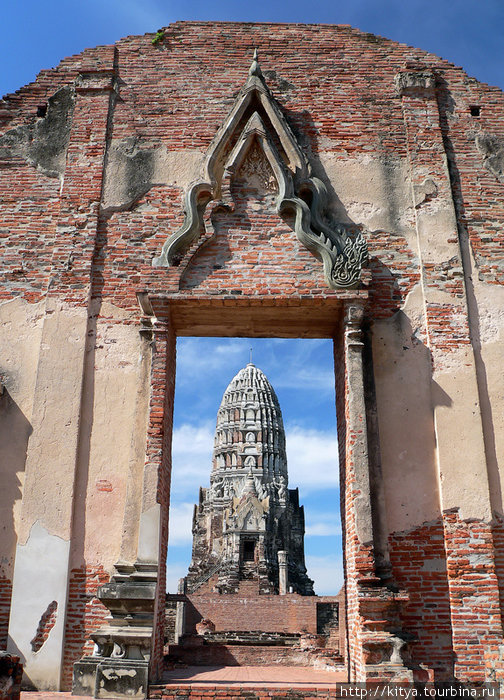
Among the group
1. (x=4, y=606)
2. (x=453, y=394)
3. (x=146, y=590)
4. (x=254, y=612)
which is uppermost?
(x=453, y=394)

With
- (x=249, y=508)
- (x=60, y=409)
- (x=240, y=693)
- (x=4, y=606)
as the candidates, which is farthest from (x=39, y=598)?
(x=249, y=508)

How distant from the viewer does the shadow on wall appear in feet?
24.6

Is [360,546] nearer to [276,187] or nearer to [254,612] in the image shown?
[276,187]

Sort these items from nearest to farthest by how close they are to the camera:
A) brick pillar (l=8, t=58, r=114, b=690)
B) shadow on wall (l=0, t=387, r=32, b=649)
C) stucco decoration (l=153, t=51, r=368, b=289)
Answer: brick pillar (l=8, t=58, r=114, b=690) → shadow on wall (l=0, t=387, r=32, b=649) → stucco decoration (l=153, t=51, r=368, b=289)

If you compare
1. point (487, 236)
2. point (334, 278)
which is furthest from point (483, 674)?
point (487, 236)

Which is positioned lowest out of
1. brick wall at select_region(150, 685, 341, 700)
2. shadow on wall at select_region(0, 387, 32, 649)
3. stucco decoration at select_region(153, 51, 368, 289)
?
brick wall at select_region(150, 685, 341, 700)

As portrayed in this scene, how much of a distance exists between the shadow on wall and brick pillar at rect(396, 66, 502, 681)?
16.5ft

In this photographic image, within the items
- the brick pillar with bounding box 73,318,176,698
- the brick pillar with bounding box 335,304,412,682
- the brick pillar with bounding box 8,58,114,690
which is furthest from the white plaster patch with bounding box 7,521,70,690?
the brick pillar with bounding box 335,304,412,682

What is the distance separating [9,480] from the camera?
792cm

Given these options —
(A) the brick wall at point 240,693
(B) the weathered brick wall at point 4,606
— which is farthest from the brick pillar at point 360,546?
(B) the weathered brick wall at point 4,606

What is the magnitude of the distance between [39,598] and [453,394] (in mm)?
5404

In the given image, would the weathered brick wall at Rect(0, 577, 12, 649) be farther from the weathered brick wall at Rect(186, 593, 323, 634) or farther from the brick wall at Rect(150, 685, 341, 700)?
the weathered brick wall at Rect(186, 593, 323, 634)

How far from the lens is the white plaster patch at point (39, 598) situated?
709 cm

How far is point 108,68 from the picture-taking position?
982 cm
